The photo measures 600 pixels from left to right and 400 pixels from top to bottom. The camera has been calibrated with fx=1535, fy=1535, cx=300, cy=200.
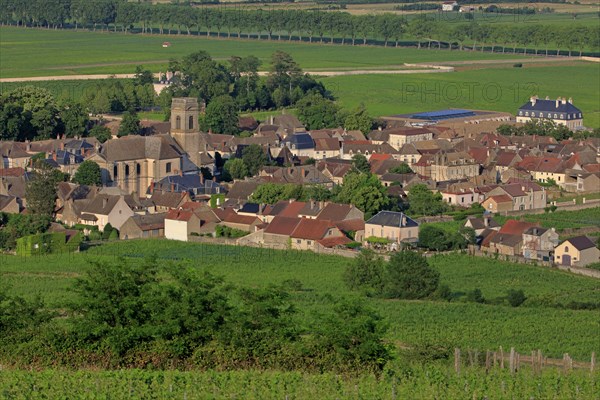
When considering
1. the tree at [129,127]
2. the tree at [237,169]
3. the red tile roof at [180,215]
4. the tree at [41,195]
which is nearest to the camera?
the red tile roof at [180,215]

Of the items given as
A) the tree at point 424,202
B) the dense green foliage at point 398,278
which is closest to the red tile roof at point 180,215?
the tree at point 424,202

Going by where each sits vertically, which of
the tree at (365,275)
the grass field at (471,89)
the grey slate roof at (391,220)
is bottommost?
the grass field at (471,89)

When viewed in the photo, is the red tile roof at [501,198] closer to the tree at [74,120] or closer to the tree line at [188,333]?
the tree at [74,120]

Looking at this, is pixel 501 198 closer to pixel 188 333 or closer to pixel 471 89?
pixel 188 333

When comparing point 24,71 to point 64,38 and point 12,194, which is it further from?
point 12,194

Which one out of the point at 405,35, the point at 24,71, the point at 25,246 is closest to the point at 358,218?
the point at 25,246

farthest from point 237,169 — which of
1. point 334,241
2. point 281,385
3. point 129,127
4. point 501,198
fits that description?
point 281,385
